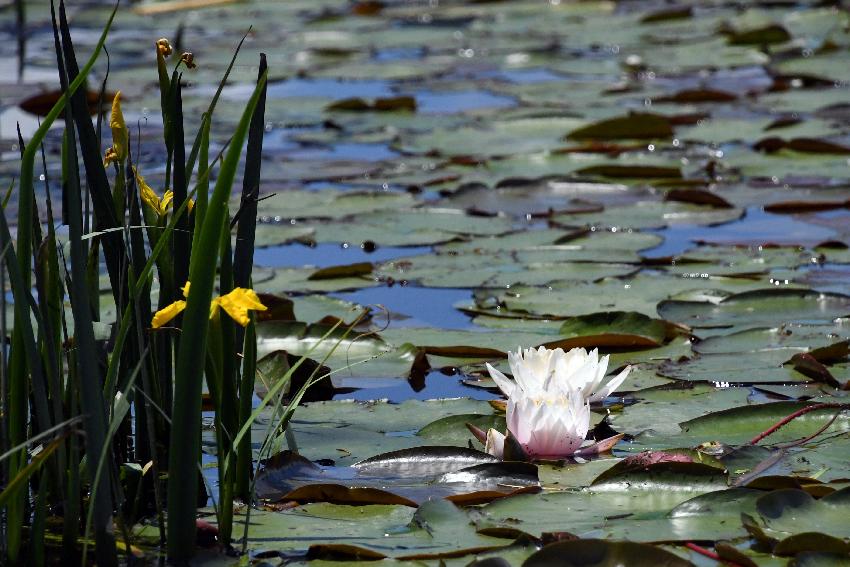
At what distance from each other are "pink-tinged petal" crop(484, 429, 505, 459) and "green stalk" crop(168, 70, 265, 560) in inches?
19.6

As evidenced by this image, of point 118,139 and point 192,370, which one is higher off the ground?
point 118,139

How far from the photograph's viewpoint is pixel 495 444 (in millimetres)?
1826

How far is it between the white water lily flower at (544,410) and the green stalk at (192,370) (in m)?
0.51

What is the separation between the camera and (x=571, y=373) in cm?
188

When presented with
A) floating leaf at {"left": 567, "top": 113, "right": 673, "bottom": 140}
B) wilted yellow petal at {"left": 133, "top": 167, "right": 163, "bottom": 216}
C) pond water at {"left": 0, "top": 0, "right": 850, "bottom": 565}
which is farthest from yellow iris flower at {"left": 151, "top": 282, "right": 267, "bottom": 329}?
floating leaf at {"left": 567, "top": 113, "right": 673, "bottom": 140}

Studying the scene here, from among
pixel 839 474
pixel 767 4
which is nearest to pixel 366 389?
pixel 839 474

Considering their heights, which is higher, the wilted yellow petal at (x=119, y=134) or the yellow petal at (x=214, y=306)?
A: the wilted yellow petal at (x=119, y=134)

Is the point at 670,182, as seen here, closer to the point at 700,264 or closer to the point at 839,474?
the point at 700,264

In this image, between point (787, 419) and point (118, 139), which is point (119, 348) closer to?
point (118, 139)

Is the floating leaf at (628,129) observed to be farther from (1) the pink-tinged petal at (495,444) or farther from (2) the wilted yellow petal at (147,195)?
(2) the wilted yellow petal at (147,195)

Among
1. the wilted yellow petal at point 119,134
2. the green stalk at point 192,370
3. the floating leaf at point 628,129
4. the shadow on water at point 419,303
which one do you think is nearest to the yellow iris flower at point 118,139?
the wilted yellow petal at point 119,134

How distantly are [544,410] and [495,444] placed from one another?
0.29ft

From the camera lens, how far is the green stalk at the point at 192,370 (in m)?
1.34

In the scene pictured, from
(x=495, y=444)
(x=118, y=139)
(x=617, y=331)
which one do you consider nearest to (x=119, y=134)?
(x=118, y=139)
